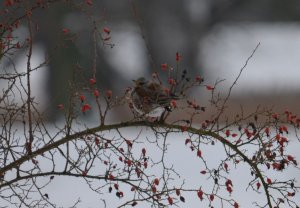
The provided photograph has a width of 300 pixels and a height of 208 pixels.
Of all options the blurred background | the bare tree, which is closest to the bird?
the bare tree

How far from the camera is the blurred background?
5.08 metres

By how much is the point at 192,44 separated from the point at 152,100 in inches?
153

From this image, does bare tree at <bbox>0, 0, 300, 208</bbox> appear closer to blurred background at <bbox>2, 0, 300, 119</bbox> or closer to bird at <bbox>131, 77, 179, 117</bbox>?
bird at <bbox>131, 77, 179, 117</bbox>

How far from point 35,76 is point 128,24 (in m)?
1.12

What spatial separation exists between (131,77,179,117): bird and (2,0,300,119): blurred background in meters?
2.73

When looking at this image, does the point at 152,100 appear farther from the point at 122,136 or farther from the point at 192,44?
the point at 192,44

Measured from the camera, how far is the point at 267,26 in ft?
20.5

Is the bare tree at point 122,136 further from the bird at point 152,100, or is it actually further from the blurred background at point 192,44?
the blurred background at point 192,44

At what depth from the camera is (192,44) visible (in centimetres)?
574

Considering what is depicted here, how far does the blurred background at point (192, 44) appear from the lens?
508 cm

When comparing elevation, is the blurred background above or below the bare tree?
above

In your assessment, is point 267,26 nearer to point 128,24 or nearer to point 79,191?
point 128,24

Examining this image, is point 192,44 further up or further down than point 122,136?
further up

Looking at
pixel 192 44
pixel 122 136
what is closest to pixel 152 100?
pixel 122 136
